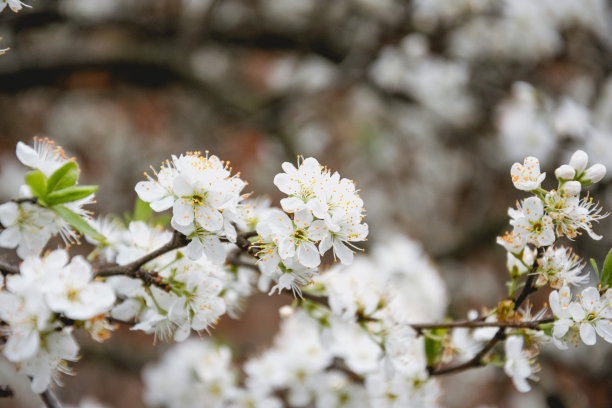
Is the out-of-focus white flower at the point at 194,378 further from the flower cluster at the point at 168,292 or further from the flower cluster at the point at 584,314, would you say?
the flower cluster at the point at 584,314

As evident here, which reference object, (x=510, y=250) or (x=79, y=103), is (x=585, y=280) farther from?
(x=79, y=103)

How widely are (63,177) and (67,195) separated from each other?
0.03m

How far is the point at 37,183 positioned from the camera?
769mm

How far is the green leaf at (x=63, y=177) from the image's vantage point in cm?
78

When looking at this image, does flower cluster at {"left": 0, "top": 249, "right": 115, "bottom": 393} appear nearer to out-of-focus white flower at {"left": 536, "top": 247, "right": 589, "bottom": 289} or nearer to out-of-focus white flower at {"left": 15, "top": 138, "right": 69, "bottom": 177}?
out-of-focus white flower at {"left": 15, "top": 138, "right": 69, "bottom": 177}

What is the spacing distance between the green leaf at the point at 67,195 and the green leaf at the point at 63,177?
0.01m

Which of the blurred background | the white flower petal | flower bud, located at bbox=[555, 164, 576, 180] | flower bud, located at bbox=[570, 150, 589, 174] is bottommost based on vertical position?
the white flower petal

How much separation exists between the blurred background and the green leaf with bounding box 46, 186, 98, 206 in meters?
1.21

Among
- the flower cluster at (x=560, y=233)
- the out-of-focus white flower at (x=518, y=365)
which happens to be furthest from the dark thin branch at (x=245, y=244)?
the out-of-focus white flower at (x=518, y=365)

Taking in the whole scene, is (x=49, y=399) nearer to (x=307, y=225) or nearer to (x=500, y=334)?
(x=307, y=225)

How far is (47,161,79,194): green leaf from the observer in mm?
776

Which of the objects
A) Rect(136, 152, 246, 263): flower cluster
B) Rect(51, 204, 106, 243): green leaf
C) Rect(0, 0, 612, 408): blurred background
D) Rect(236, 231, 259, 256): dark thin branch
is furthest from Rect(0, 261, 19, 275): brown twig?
Rect(0, 0, 612, 408): blurred background

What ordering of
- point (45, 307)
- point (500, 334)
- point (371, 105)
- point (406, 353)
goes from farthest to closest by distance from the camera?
point (371, 105) → point (406, 353) → point (500, 334) → point (45, 307)

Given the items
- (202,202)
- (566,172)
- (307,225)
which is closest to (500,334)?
(566,172)
